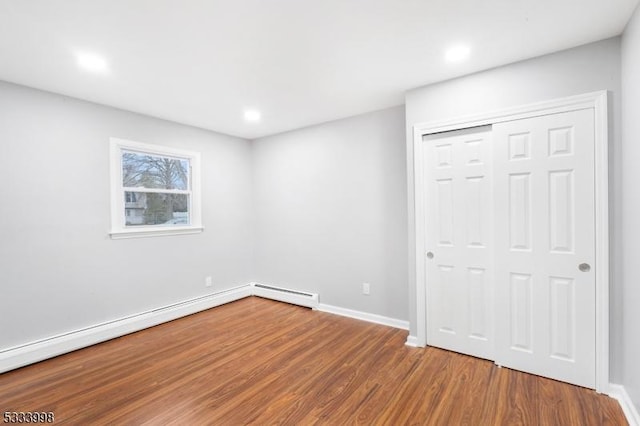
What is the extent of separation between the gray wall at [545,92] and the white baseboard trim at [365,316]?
0.44 metres

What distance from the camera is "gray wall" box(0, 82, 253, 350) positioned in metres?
2.70

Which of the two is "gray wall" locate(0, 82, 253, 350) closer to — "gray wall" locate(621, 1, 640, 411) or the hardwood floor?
the hardwood floor

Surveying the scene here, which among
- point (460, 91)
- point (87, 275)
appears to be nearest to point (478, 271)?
point (460, 91)

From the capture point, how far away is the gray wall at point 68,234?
270 cm

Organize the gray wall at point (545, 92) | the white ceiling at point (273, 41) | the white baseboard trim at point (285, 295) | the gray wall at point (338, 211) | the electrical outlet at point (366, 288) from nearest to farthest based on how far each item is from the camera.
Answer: the white ceiling at point (273, 41)
the gray wall at point (545, 92)
the gray wall at point (338, 211)
the electrical outlet at point (366, 288)
the white baseboard trim at point (285, 295)

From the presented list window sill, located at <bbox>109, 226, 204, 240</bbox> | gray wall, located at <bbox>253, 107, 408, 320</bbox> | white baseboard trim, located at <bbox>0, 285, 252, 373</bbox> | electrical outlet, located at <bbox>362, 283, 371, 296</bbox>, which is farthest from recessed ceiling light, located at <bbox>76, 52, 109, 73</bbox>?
electrical outlet, located at <bbox>362, 283, 371, 296</bbox>

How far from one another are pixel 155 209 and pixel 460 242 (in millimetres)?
3639

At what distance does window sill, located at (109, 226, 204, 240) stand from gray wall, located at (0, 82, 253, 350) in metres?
0.06

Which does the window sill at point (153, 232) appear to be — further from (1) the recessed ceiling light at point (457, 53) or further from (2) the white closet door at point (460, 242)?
(1) the recessed ceiling light at point (457, 53)

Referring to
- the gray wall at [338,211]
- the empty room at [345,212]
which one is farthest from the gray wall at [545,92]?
the gray wall at [338,211]

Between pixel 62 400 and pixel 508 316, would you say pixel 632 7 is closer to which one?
pixel 508 316

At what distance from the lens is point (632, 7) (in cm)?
178

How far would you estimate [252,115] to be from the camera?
3.72 metres

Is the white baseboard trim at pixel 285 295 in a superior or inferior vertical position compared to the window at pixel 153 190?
inferior
